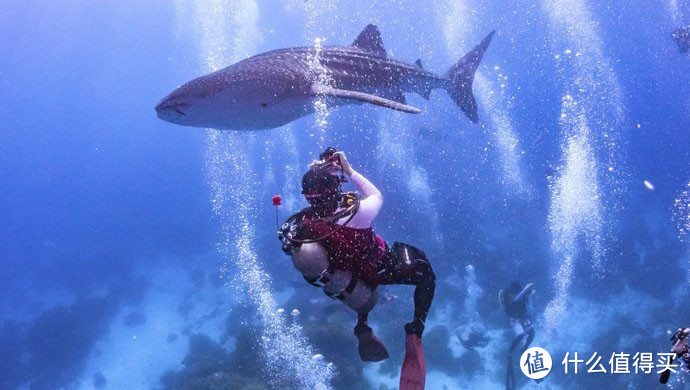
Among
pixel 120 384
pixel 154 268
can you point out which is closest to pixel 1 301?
pixel 154 268

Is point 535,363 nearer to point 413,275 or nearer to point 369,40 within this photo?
point 413,275

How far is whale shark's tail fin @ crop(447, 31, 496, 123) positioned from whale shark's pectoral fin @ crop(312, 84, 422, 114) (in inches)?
196

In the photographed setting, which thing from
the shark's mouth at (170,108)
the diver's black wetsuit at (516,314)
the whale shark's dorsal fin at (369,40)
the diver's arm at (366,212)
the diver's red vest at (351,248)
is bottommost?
the diver's red vest at (351,248)

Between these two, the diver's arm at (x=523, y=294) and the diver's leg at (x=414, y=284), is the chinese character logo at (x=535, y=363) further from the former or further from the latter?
the diver's leg at (x=414, y=284)

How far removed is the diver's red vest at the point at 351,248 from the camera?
9.62ft

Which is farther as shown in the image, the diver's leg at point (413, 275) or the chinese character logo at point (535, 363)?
the chinese character logo at point (535, 363)

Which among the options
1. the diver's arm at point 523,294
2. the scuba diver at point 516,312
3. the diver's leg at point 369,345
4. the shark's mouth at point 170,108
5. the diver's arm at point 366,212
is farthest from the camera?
the scuba diver at point 516,312

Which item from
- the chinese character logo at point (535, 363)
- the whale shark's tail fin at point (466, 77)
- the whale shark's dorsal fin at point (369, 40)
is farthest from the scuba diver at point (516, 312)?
the whale shark's dorsal fin at point (369, 40)

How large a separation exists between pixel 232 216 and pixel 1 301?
1150 inches

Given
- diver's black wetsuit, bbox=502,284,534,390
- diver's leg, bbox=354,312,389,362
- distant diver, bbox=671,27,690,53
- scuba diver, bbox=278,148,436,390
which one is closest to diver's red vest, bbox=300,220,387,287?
scuba diver, bbox=278,148,436,390

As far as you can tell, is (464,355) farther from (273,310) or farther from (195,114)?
(195,114)

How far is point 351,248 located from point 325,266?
37 centimetres

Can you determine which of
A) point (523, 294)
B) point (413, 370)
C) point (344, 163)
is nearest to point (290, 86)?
point (344, 163)

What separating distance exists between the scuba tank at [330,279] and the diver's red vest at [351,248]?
7cm
